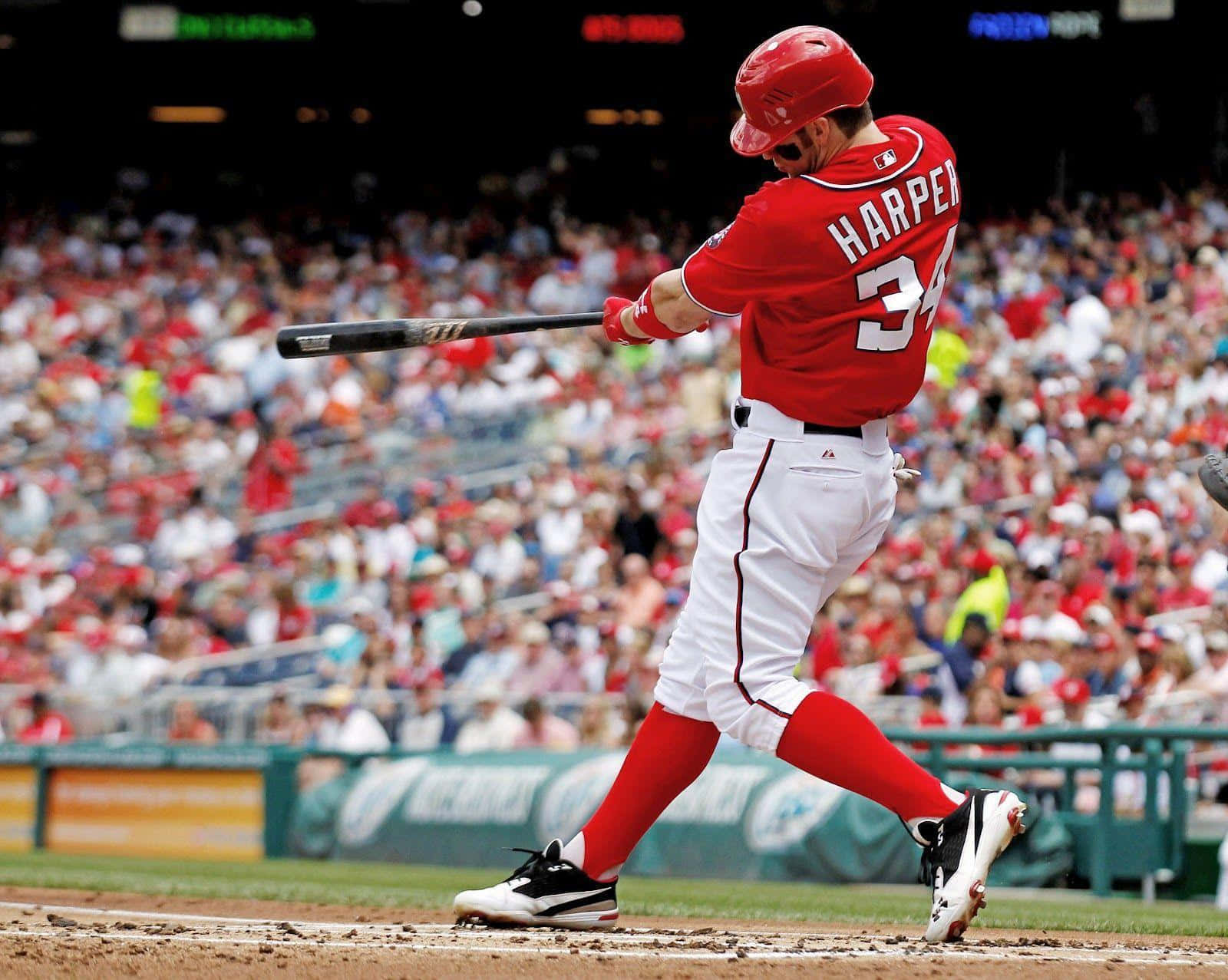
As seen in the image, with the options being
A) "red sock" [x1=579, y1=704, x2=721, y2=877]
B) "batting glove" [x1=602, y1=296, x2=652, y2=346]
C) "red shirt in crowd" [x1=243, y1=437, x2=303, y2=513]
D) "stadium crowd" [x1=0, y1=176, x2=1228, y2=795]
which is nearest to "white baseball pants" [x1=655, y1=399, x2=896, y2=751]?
"red sock" [x1=579, y1=704, x2=721, y2=877]

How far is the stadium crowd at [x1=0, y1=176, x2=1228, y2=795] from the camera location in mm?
10656

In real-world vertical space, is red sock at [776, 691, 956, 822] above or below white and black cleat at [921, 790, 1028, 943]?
above

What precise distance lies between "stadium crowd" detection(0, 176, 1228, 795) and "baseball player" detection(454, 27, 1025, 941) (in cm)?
530

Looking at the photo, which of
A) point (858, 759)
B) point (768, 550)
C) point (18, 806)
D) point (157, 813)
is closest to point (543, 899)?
point (858, 759)

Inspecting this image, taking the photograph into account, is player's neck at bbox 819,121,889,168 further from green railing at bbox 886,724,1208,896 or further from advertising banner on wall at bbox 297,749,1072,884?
advertising banner on wall at bbox 297,749,1072,884

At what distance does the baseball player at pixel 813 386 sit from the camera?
394cm

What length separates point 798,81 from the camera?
4020 millimetres

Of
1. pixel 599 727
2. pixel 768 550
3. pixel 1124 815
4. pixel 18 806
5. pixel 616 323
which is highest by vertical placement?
pixel 616 323

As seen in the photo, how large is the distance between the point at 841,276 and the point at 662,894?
3.67 m

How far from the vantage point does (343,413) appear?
685 inches

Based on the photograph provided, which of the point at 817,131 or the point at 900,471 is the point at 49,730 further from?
the point at 817,131

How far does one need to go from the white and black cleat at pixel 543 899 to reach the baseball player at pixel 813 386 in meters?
A: 0.54

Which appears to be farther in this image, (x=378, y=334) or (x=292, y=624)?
(x=292, y=624)

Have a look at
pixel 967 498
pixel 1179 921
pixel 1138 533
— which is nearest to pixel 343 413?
pixel 967 498
